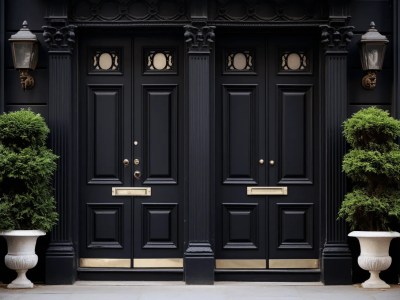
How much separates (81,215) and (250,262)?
2.44 meters

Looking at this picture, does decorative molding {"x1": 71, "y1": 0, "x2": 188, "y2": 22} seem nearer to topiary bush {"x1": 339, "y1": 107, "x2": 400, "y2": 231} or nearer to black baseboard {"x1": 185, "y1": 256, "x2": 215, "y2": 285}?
topiary bush {"x1": 339, "y1": 107, "x2": 400, "y2": 231}

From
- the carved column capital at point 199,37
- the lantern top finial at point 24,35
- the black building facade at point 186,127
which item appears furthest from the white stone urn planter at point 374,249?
the lantern top finial at point 24,35

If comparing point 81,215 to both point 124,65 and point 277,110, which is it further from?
point 277,110

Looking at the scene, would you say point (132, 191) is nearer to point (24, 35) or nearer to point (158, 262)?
point (158, 262)

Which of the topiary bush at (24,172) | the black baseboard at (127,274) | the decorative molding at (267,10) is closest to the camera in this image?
the topiary bush at (24,172)

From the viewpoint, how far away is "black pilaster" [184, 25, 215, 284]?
12781 millimetres

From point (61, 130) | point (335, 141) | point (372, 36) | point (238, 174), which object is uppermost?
point (372, 36)

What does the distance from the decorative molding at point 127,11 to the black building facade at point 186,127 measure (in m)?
0.01

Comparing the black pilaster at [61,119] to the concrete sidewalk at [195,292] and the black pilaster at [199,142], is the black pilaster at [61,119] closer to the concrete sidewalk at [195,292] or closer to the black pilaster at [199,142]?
the concrete sidewalk at [195,292]

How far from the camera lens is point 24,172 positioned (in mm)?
11984

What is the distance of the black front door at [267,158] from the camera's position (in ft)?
42.9

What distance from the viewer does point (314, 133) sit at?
1307cm

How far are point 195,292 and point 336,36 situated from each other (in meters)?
3.92

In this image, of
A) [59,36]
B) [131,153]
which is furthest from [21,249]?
[59,36]
